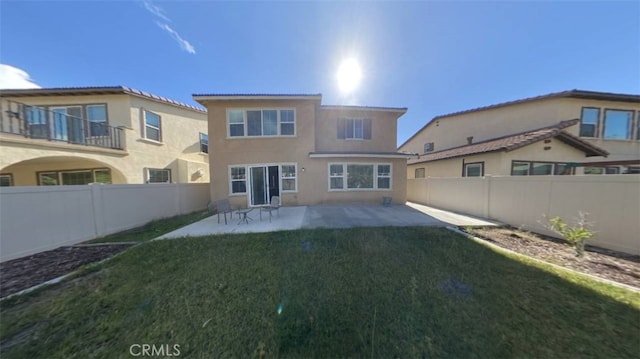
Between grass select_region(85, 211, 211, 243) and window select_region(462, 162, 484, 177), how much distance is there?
1529cm

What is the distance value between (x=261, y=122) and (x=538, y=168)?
1553 cm

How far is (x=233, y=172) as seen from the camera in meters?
11.2

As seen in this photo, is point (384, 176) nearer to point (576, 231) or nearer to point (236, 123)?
point (576, 231)

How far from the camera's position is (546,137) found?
10250mm

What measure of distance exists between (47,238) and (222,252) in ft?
16.8

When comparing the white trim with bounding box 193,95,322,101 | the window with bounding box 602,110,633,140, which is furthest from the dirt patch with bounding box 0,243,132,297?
the window with bounding box 602,110,633,140

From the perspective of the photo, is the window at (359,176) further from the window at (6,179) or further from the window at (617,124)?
the window at (6,179)

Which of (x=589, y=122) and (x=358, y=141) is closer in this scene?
(x=358, y=141)

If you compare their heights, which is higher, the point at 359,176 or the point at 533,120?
the point at 533,120

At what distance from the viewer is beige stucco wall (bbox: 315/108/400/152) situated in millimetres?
12180

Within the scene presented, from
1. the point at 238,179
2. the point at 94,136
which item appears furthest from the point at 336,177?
the point at 94,136

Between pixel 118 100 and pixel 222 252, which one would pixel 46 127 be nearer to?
pixel 118 100

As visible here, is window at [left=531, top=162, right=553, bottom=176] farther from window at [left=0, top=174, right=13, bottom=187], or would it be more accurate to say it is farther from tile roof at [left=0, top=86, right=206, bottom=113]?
window at [left=0, top=174, right=13, bottom=187]

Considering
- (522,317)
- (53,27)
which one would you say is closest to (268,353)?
(522,317)
